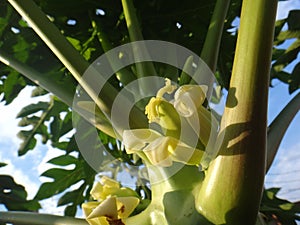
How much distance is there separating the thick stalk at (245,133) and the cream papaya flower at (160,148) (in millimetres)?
74

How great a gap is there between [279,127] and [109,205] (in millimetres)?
341

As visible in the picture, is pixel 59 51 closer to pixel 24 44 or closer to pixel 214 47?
pixel 214 47

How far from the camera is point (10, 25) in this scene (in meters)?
1.40

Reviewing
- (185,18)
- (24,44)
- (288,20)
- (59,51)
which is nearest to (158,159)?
(59,51)

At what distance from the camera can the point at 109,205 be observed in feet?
2.25

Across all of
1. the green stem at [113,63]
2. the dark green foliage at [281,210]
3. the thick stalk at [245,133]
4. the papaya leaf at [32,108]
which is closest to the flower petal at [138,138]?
the thick stalk at [245,133]

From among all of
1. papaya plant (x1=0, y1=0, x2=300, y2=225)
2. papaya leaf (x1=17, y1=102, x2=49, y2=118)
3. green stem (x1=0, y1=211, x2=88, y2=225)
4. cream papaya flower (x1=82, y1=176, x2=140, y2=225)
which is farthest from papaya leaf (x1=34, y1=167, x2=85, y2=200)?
cream papaya flower (x1=82, y1=176, x2=140, y2=225)

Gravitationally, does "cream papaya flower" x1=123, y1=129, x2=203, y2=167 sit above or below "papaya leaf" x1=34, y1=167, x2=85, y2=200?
above

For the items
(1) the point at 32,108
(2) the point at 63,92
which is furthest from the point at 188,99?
(1) the point at 32,108

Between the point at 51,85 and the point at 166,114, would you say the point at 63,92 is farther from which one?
the point at 166,114

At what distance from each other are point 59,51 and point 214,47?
0.29 m

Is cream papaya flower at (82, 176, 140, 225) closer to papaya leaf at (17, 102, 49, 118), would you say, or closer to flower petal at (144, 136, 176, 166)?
flower petal at (144, 136, 176, 166)

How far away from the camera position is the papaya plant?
23.5 inches

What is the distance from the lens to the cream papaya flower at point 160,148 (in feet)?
2.22
